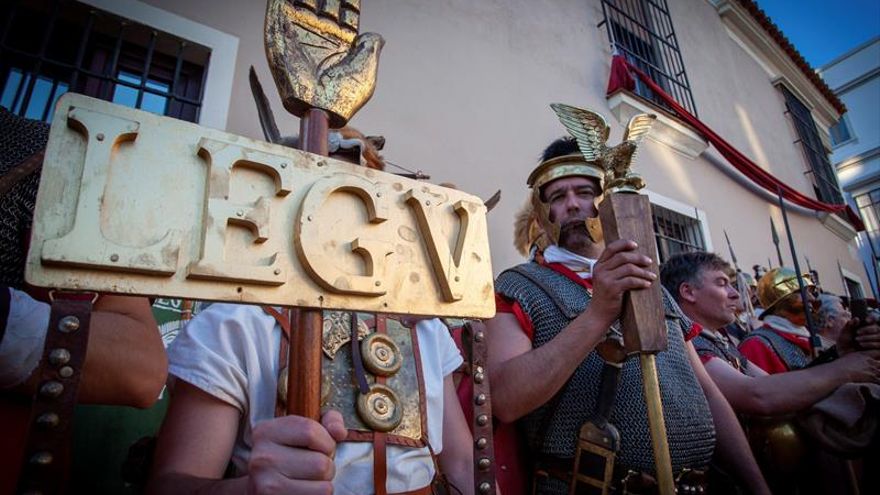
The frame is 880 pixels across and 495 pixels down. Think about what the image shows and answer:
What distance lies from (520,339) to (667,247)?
13.0 feet

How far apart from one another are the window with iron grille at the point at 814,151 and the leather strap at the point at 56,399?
11095 millimetres

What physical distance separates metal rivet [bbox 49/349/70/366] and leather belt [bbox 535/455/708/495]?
141 centimetres

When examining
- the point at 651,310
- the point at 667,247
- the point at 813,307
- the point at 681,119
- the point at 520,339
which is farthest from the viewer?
the point at 681,119

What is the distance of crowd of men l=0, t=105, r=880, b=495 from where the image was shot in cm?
85

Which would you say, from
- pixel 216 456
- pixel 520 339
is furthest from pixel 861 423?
pixel 216 456

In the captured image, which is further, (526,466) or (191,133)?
(526,466)

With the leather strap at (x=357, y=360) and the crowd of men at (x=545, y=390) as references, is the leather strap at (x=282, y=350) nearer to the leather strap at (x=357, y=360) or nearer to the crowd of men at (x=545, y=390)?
the crowd of men at (x=545, y=390)

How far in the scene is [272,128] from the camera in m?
1.54

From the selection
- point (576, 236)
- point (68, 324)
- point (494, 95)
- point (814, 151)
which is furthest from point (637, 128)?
point (814, 151)

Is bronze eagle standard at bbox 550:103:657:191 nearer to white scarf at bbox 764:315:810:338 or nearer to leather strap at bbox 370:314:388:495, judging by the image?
leather strap at bbox 370:314:388:495

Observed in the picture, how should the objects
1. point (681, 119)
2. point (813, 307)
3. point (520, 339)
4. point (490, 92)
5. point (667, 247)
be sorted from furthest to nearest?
point (681, 119), point (667, 247), point (490, 92), point (813, 307), point (520, 339)

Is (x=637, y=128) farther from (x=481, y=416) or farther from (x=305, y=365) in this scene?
(x=305, y=365)

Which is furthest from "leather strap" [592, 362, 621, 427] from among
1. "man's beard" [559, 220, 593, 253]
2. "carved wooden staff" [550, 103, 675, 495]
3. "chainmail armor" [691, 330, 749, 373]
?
"chainmail armor" [691, 330, 749, 373]

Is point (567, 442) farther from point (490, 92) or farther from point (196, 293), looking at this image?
point (490, 92)
